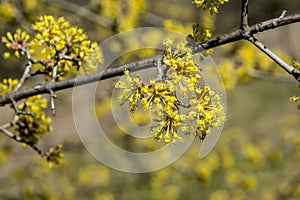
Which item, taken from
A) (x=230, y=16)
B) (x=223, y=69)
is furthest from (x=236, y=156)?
(x=230, y=16)

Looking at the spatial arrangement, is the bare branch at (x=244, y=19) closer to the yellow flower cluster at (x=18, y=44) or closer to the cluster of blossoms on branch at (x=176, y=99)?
the cluster of blossoms on branch at (x=176, y=99)

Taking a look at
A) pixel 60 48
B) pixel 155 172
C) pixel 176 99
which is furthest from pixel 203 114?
pixel 155 172

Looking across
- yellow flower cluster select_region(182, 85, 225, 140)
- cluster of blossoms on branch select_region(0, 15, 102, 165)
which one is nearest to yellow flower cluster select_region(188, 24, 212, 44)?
yellow flower cluster select_region(182, 85, 225, 140)

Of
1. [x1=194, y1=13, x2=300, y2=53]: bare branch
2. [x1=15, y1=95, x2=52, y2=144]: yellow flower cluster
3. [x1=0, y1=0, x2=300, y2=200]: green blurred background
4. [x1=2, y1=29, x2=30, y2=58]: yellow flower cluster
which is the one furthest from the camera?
[x1=0, y1=0, x2=300, y2=200]: green blurred background

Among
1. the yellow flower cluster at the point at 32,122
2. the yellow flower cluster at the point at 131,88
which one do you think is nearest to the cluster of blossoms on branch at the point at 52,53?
the yellow flower cluster at the point at 32,122

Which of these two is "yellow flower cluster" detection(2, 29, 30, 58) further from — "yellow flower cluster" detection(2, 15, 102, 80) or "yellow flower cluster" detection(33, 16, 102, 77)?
"yellow flower cluster" detection(33, 16, 102, 77)
